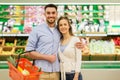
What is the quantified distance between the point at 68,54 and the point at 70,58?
7 centimetres

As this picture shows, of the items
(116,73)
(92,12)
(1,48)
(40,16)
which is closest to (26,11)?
(40,16)

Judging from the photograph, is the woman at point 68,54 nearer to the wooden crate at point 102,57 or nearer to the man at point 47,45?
the man at point 47,45

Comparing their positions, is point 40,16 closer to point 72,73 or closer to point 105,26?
point 105,26

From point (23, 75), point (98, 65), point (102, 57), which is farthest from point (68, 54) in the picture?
point (102, 57)

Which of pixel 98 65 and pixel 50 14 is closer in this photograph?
pixel 50 14

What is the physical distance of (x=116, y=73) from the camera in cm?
554

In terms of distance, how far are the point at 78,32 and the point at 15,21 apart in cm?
119

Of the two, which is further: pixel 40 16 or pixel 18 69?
pixel 40 16

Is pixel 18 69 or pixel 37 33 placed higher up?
pixel 37 33

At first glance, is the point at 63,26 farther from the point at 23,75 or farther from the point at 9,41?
the point at 9,41

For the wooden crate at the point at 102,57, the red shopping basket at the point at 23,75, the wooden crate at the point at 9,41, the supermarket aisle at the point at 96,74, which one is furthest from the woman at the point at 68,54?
the wooden crate at the point at 9,41

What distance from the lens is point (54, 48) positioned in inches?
173

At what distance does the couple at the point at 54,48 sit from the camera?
4.32 metres

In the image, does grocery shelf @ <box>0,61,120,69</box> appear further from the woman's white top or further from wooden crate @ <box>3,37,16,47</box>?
the woman's white top
